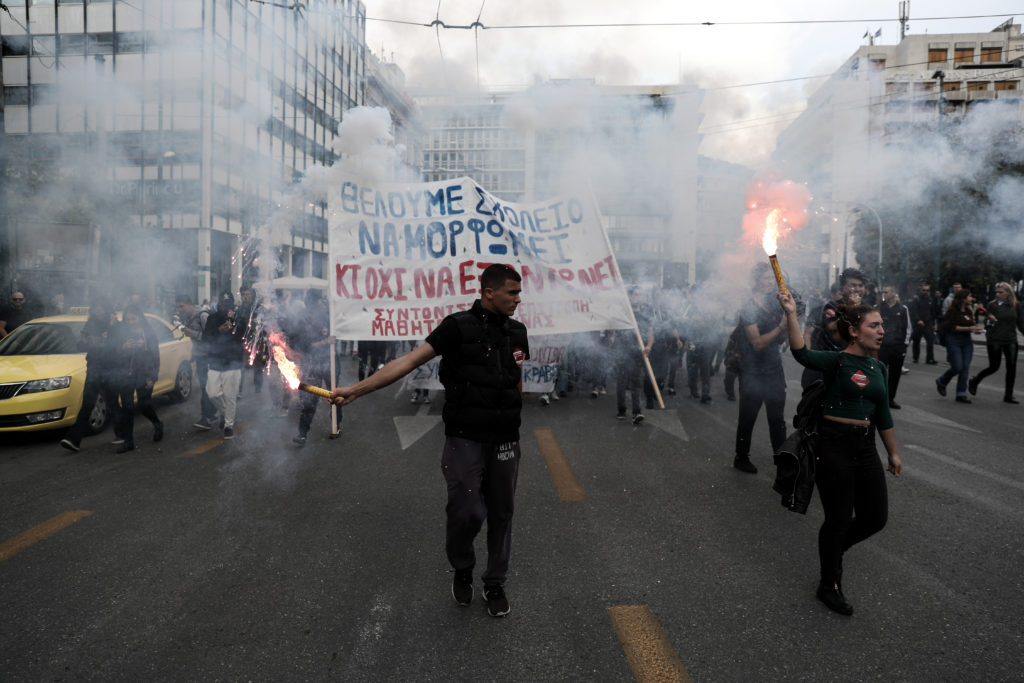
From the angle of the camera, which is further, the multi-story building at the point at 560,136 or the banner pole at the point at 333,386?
the multi-story building at the point at 560,136

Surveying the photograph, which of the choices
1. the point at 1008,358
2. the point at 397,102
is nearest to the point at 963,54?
the point at 1008,358

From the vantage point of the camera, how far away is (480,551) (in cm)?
373

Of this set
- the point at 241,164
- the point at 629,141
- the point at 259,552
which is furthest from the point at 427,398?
the point at 241,164

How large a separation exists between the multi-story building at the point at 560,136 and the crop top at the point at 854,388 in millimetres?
4675

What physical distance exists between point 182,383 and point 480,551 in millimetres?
7270

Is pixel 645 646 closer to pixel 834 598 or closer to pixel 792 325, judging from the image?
pixel 834 598

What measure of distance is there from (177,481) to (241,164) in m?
12.8

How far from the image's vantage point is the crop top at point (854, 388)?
126 inches

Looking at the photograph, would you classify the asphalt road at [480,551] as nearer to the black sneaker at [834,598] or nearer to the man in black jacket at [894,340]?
the black sneaker at [834,598]

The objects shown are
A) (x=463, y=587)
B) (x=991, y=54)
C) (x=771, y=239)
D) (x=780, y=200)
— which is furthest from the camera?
(x=991, y=54)

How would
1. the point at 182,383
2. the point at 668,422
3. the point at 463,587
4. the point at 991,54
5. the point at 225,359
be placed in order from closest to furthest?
the point at 463,587 → the point at 225,359 → the point at 668,422 → the point at 182,383 → the point at 991,54

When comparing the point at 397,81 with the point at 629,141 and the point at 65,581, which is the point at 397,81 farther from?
the point at 65,581

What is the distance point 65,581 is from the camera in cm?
330

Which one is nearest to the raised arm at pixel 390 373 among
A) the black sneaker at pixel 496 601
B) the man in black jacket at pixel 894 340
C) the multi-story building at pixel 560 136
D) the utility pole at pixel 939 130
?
the black sneaker at pixel 496 601
